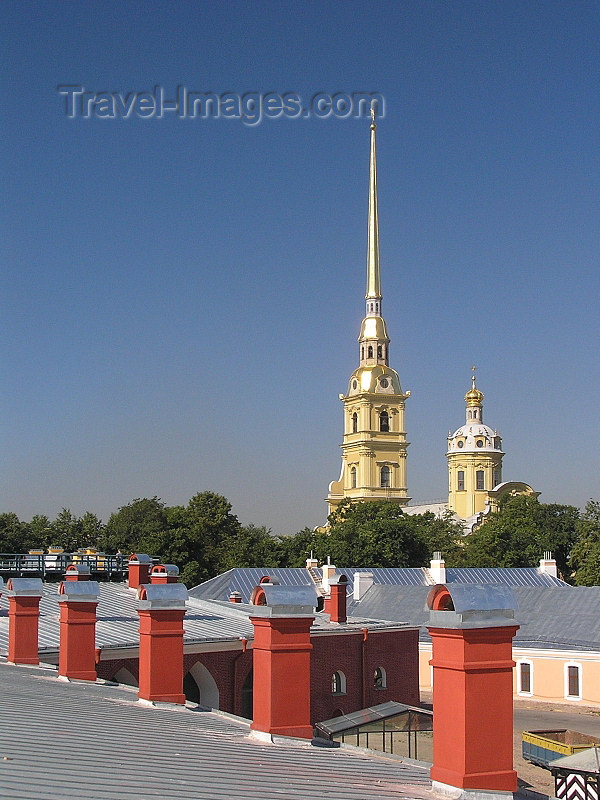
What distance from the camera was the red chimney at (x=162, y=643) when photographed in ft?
42.2

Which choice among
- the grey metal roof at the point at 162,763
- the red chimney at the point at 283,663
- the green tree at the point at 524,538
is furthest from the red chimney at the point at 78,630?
the green tree at the point at 524,538

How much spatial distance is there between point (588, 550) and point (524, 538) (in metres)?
9.58

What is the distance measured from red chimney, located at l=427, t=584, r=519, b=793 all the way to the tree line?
6104 centimetres

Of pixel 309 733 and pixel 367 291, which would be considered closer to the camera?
pixel 309 733

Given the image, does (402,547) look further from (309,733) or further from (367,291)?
(309,733)

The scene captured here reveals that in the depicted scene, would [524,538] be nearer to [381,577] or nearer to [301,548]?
[301,548]

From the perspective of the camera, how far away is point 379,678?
30.9m

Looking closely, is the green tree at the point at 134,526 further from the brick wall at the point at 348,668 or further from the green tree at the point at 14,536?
the brick wall at the point at 348,668

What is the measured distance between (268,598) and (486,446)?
112 metres

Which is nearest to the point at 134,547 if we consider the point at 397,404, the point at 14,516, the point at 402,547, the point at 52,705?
the point at 14,516

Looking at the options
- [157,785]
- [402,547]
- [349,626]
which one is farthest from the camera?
[402,547]

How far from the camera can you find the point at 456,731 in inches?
Answer: 302

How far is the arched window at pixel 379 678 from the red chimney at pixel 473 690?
76.7ft

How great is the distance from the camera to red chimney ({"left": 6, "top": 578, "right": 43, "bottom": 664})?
17.6 meters
